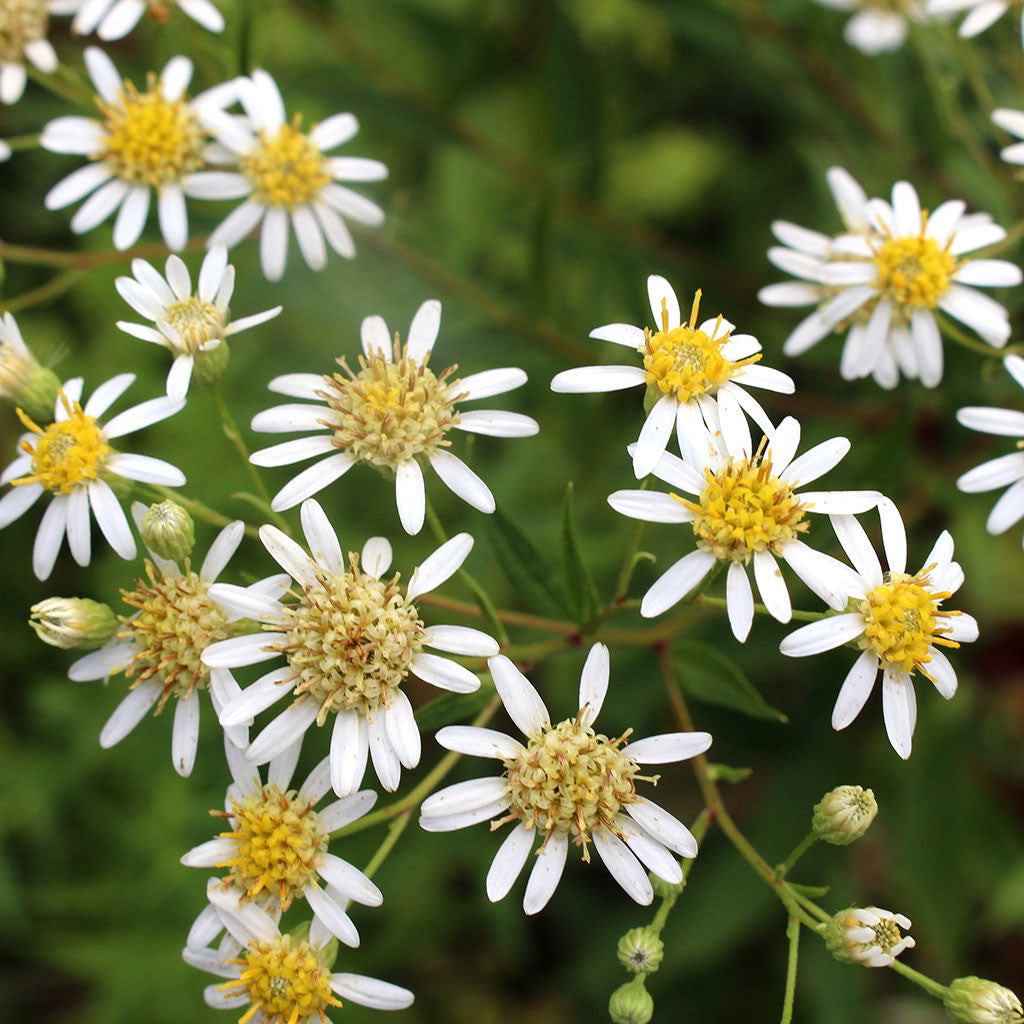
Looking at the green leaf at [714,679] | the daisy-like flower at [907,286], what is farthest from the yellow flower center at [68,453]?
the daisy-like flower at [907,286]

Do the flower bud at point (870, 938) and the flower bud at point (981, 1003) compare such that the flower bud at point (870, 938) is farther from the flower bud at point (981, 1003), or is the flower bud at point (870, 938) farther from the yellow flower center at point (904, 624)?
the yellow flower center at point (904, 624)

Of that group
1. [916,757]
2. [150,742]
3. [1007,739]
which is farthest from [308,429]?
[1007,739]

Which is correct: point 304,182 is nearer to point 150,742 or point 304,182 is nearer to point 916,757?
point 150,742

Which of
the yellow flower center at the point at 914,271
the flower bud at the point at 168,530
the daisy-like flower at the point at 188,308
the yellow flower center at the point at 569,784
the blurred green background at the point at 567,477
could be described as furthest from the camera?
the blurred green background at the point at 567,477

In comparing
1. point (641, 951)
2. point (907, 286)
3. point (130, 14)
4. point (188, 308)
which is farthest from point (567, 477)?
point (641, 951)

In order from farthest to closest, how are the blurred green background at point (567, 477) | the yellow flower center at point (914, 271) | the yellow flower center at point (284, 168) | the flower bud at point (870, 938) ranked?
the blurred green background at point (567, 477) → the yellow flower center at point (284, 168) → the yellow flower center at point (914, 271) → the flower bud at point (870, 938)
